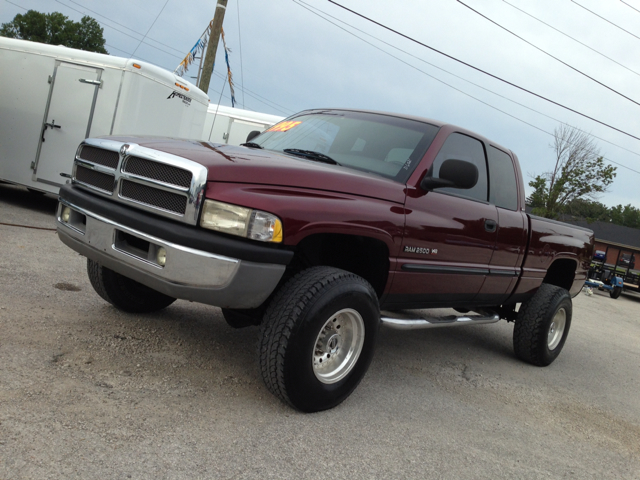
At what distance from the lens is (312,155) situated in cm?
404

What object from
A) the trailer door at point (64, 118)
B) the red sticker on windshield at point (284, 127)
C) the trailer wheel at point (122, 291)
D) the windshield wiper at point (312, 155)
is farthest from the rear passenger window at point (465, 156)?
the trailer door at point (64, 118)

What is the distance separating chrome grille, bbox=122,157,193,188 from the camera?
2.94 m

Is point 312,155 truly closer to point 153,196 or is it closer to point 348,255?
point 348,255

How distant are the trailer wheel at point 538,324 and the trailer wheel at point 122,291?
136 inches

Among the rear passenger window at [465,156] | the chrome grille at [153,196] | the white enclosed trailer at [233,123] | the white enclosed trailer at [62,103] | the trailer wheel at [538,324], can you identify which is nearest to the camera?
the chrome grille at [153,196]

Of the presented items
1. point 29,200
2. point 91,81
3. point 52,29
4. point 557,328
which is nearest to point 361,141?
point 557,328

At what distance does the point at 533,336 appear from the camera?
18.1 feet

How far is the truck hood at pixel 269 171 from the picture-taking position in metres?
2.97

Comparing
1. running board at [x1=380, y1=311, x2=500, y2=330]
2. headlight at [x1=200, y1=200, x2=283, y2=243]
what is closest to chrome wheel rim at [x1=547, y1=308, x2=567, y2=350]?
running board at [x1=380, y1=311, x2=500, y2=330]

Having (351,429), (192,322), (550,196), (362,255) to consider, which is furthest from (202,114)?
(550,196)

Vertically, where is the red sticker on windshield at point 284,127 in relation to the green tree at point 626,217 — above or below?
below

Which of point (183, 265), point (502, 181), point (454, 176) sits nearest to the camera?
point (183, 265)

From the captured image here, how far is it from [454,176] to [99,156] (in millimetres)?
2314

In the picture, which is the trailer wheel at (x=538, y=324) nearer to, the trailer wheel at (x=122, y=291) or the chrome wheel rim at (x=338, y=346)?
the chrome wheel rim at (x=338, y=346)
